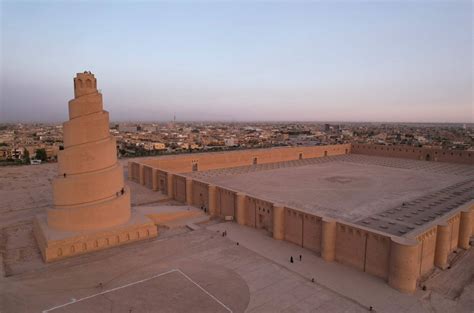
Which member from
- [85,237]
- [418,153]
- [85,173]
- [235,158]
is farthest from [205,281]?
[418,153]

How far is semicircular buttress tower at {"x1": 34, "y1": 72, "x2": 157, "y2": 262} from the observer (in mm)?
15055

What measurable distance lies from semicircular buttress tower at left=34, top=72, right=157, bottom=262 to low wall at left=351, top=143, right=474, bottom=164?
114 feet

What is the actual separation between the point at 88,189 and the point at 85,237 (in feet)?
7.53

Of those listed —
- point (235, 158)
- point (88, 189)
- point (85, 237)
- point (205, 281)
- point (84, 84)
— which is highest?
point (84, 84)

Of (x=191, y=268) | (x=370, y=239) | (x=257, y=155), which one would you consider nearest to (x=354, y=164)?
(x=257, y=155)

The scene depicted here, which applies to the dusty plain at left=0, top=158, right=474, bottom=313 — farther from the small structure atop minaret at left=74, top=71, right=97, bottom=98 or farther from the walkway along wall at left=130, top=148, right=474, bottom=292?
the small structure atop minaret at left=74, top=71, right=97, bottom=98

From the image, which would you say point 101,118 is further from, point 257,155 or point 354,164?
point 354,164

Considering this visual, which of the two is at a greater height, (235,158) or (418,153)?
(418,153)

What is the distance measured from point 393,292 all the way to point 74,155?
14601mm

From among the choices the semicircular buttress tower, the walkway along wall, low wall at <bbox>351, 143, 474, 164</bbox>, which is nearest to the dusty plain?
the walkway along wall

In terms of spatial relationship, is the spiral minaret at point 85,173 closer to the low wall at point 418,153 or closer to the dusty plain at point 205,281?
the dusty plain at point 205,281

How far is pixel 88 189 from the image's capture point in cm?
1551

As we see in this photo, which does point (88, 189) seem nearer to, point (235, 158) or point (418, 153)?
point (235, 158)

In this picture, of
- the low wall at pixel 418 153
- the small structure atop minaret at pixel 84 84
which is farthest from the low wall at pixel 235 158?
the small structure atop minaret at pixel 84 84
